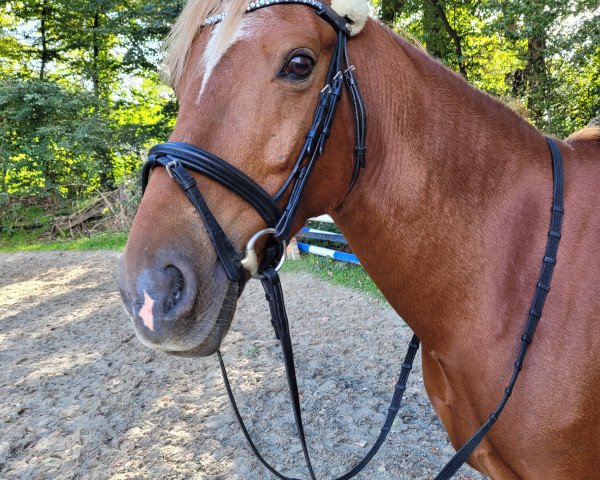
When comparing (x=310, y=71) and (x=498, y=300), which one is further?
(x=498, y=300)

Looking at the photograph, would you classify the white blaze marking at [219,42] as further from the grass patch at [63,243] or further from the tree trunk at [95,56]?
the tree trunk at [95,56]

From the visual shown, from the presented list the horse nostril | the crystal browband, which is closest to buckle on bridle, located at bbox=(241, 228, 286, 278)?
the horse nostril

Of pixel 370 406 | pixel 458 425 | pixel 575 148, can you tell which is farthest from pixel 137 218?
pixel 370 406

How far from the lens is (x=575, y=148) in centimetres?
167

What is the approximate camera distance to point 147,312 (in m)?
1.12

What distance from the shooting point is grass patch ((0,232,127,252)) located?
11820mm

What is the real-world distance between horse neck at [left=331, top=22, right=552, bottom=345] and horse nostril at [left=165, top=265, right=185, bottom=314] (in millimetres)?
696

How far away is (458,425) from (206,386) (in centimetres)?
299

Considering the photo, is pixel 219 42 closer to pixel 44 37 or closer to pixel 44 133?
pixel 44 133

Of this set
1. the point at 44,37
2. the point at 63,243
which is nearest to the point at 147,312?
the point at 63,243

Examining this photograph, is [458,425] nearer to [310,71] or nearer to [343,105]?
[343,105]

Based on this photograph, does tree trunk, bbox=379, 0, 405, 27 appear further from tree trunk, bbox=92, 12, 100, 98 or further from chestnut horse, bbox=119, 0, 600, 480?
tree trunk, bbox=92, 12, 100, 98

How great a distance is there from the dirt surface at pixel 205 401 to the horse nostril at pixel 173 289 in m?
2.28

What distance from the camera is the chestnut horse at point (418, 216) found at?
1.19 m
